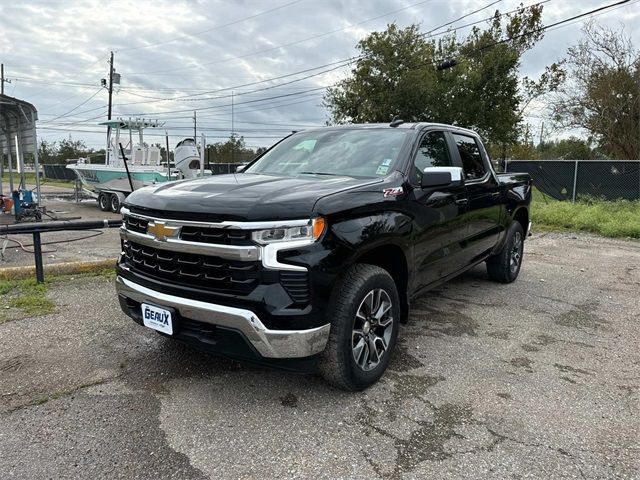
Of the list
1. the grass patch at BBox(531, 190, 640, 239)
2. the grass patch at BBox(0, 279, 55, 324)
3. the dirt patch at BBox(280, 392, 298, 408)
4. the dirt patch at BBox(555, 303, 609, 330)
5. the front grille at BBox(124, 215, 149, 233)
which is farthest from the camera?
the grass patch at BBox(531, 190, 640, 239)

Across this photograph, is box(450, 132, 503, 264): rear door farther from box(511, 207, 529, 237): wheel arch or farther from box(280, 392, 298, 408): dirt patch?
box(280, 392, 298, 408): dirt patch

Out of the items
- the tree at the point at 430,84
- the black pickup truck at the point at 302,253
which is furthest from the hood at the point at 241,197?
the tree at the point at 430,84

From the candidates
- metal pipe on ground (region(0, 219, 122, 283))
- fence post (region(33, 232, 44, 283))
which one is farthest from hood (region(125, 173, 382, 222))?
fence post (region(33, 232, 44, 283))

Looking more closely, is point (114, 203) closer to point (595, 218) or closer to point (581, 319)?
point (595, 218)

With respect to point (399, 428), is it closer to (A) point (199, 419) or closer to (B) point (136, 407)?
(A) point (199, 419)

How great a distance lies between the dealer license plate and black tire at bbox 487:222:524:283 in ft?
14.2

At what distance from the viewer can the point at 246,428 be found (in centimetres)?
278

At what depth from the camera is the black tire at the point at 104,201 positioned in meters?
16.9

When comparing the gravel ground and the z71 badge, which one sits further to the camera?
the z71 badge

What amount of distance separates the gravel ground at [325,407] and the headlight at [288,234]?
1.10m

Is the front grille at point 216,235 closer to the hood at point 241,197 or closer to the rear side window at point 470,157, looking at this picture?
the hood at point 241,197

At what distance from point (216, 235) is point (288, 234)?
42 centimetres

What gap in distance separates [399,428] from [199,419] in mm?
1186

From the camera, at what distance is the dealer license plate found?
2959 millimetres
